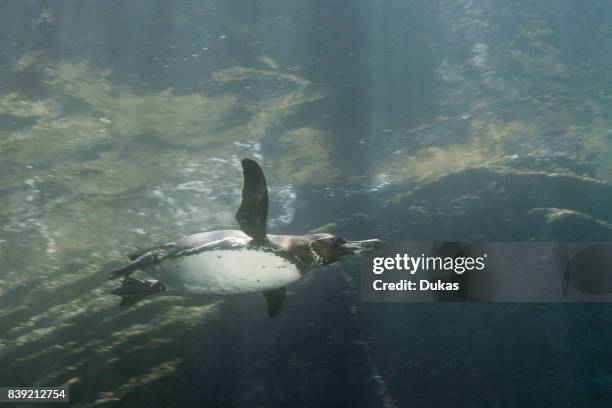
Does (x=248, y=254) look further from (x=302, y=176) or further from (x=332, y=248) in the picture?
(x=302, y=176)

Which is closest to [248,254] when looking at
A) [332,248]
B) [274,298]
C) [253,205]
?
[253,205]

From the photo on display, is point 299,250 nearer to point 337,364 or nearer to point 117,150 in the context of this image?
point 337,364

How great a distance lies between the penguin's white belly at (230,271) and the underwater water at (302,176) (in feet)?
6.00

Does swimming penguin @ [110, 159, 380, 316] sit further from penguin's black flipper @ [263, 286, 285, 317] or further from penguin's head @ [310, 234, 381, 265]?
penguin's black flipper @ [263, 286, 285, 317]

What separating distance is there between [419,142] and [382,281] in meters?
4.85

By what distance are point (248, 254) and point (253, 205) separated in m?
0.55

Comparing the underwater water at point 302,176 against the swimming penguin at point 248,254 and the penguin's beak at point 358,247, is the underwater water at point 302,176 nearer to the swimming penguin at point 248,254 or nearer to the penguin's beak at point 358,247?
the swimming penguin at point 248,254

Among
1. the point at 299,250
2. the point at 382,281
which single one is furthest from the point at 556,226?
the point at 299,250

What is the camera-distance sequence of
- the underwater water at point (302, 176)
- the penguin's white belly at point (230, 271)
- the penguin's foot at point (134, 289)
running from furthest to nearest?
the underwater water at point (302, 176) → the penguin's foot at point (134, 289) → the penguin's white belly at point (230, 271)

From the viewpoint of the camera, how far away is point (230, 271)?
16.5 ft

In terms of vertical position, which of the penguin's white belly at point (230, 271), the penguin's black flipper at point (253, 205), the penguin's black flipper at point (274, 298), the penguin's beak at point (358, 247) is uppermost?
the penguin's black flipper at point (253, 205)

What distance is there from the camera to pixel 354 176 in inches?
417

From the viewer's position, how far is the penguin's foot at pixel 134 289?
18.3ft

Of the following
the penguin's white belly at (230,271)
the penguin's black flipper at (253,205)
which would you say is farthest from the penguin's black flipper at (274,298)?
the penguin's black flipper at (253,205)
